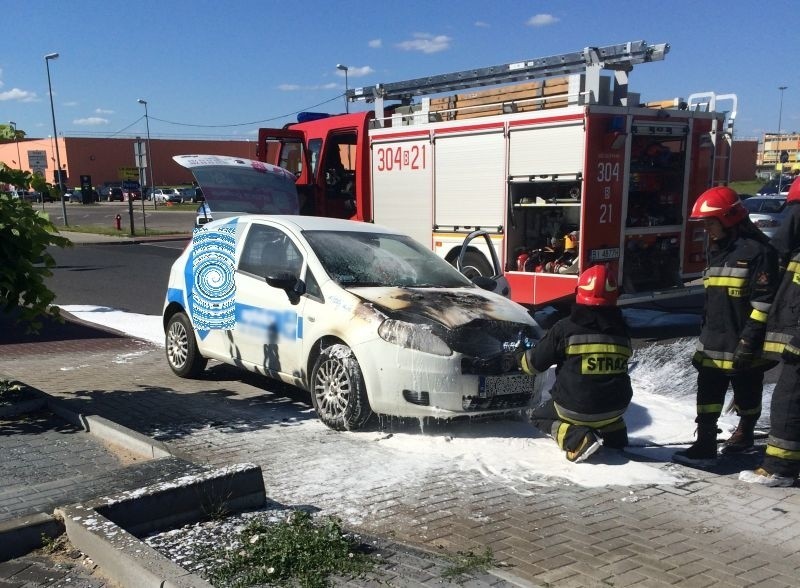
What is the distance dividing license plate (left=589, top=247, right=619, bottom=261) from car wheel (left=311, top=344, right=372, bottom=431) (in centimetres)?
447

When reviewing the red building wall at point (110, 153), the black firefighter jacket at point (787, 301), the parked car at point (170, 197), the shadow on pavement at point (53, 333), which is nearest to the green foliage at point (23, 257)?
the shadow on pavement at point (53, 333)

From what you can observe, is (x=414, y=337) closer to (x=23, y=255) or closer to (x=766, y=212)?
(x=23, y=255)

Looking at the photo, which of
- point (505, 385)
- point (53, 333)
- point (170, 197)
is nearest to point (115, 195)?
point (170, 197)

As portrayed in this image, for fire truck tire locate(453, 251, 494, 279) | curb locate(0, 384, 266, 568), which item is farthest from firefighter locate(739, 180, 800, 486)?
fire truck tire locate(453, 251, 494, 279)

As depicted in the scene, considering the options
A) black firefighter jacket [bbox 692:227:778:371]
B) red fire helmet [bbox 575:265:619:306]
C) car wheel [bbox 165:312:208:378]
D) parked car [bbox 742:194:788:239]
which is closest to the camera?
black firefighter jacket [bbox 692:227:778:371]

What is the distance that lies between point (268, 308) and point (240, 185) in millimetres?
5508

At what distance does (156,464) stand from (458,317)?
2369mm

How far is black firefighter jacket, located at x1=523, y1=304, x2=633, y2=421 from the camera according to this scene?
5.19 metres

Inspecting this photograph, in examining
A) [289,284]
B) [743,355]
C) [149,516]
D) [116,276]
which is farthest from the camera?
[116,276]

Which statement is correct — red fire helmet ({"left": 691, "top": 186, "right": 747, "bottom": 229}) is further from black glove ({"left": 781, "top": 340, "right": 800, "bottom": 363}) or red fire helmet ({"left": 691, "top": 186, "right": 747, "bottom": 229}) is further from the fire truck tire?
the fire truck tire

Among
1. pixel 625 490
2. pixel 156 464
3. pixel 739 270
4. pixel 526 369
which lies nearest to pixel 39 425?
pixel 156 464

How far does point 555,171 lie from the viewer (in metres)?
9.34

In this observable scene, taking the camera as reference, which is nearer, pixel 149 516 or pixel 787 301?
pixel 149 516

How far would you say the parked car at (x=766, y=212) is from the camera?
58.3 ft
